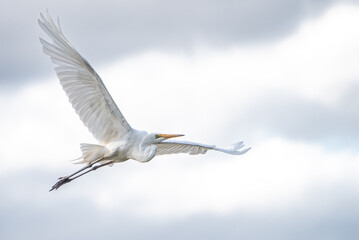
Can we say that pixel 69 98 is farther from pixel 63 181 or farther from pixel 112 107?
pixel 63 181

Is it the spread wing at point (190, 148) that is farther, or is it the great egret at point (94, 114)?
the spread wing at point (190, 148)

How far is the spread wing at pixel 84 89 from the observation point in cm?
2072

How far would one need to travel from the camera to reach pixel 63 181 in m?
23.2

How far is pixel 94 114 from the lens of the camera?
72.3 ft

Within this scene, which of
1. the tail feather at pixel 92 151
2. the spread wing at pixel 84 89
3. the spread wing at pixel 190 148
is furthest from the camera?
the spread wing at pixel 190 148

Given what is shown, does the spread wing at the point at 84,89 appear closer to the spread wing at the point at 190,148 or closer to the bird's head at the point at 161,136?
the bird's head at the point at 161,136

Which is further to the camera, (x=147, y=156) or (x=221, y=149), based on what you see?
(x=221, y=149)

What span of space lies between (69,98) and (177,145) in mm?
3697

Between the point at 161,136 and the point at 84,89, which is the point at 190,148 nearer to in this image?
the point at 161,136

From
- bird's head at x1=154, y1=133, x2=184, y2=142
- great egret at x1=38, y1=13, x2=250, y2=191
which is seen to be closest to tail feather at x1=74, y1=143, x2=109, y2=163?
great egret at x1=38, y1=13, x2=250, y2=191

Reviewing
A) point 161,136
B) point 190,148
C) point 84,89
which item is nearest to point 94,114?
point 84,89

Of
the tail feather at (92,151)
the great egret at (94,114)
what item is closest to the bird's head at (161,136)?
the great egret at (94,114)

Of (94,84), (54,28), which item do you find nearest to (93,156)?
(94,84)

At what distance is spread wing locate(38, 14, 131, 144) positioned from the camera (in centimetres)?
2072
